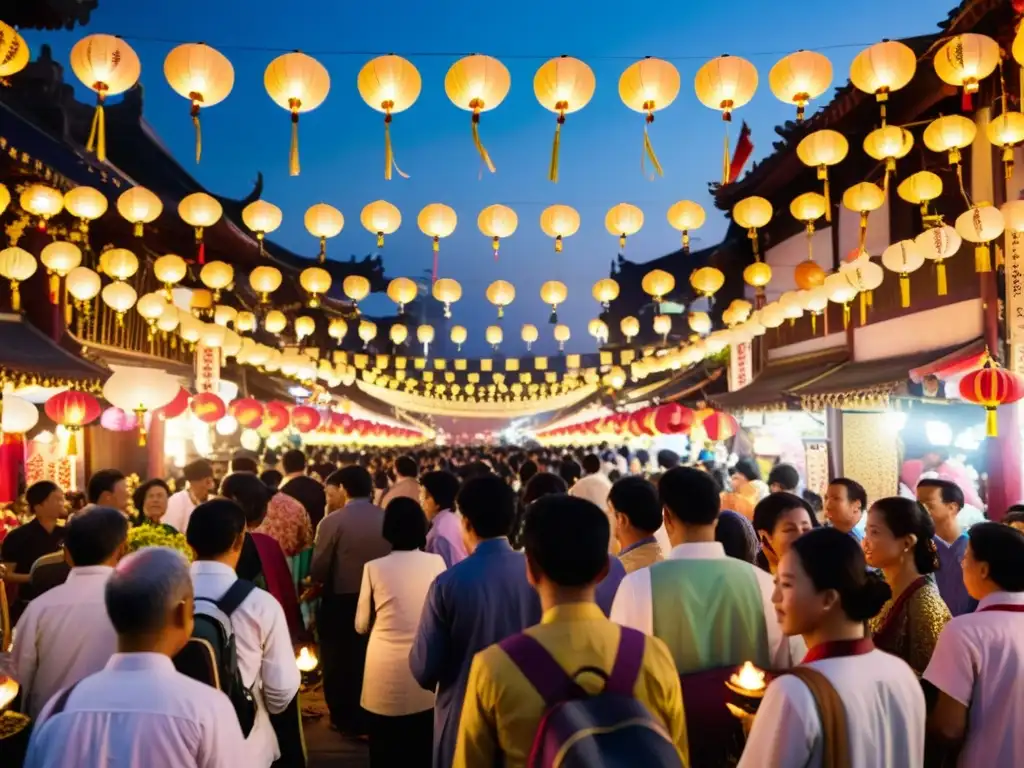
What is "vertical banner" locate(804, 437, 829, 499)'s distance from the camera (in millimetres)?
13555

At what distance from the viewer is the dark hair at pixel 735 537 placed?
575 cm

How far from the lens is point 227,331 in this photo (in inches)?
520

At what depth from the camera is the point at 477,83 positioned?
7.48m

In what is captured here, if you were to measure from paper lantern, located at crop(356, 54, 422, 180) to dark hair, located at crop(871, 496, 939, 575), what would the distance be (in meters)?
5.16

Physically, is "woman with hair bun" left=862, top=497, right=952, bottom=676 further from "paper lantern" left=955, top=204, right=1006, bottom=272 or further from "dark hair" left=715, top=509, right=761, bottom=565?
"paper lantern" left=955, top=204, right=1006, bottom=272

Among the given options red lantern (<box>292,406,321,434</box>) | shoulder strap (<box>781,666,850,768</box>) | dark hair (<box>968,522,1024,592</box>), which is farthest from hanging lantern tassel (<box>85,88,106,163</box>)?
red lantern (<box>292,406,321,434</box>)

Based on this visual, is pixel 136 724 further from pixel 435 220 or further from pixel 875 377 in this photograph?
pixel 875 377

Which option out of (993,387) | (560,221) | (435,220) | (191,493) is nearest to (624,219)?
(560,221)

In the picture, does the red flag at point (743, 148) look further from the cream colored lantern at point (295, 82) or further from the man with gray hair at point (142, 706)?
the man with gray hair at point (142, 706)

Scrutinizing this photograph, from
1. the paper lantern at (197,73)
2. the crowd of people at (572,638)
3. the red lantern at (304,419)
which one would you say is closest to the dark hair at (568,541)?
the crowd of people at (572,638)

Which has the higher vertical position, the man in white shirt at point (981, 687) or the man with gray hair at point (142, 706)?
the man with gray hair at point (142, 706)

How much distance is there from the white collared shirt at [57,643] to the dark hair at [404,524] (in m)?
1.67

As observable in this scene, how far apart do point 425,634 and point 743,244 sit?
1749 centimetres

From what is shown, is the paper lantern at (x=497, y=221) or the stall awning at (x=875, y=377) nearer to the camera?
the stall awning at (x=875, y=377)
